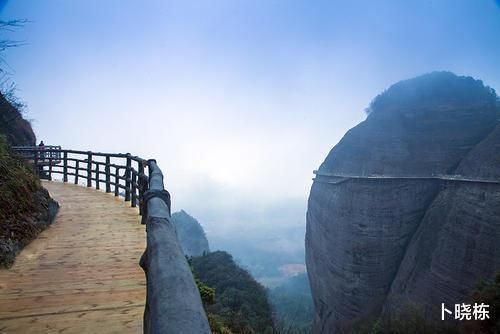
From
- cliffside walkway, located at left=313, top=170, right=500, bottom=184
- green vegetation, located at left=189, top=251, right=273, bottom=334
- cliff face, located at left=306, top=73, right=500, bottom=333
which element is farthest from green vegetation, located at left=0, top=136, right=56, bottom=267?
cliffside walkway, located at left=313, top=170, right=500, bottom=184

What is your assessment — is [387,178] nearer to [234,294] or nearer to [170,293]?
[234,294]

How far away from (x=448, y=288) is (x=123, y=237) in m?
16.3

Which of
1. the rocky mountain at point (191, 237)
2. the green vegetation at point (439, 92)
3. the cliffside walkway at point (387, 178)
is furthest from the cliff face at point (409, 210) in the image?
the rocky mountain at point (191, 237)

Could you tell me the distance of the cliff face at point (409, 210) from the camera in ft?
52.5

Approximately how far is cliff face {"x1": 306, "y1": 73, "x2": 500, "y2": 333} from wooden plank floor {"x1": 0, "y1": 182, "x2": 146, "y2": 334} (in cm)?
1554

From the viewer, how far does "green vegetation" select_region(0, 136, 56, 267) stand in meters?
4.13

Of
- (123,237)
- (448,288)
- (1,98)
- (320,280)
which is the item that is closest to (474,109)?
(448,288)

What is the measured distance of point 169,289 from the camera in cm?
104

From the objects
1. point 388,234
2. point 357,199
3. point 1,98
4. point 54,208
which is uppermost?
point 1,98

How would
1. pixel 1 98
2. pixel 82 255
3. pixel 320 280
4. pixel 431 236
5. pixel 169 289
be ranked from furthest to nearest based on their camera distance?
pixel 320 280, pixel 431 236, pixel 1 98, pixel 82 255, pixel 169 289

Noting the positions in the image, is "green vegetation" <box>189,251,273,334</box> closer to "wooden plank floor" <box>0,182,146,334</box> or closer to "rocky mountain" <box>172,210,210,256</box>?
"wooden plank floor" <box>0,182,146,334</box>

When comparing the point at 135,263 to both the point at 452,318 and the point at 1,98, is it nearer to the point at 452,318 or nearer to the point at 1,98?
the point at 1,98

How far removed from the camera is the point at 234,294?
2164cm

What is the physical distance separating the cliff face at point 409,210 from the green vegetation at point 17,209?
16399mm
